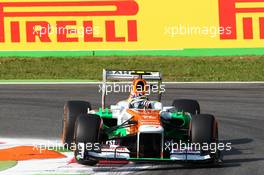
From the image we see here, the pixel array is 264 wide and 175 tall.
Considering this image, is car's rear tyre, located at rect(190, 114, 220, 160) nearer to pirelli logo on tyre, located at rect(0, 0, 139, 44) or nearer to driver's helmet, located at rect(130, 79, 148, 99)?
driver's helmet, located at rect(130, 79, 148, 99)

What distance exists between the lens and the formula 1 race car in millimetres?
10086

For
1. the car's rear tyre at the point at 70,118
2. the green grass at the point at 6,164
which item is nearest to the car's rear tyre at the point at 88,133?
the green grass at the point at 6,164

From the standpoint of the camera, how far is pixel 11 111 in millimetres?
15984

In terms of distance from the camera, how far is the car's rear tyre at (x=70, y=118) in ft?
37.4

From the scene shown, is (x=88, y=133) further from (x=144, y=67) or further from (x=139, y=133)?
(x=144, y=67)

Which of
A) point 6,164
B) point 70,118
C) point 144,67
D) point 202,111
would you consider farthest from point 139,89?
point 144,67

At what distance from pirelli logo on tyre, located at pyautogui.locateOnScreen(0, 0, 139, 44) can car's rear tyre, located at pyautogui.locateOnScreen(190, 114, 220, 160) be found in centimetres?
1482

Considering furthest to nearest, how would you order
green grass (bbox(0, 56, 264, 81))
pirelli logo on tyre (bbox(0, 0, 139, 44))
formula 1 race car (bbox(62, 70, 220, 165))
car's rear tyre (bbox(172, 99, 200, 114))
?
1. pirelli logo on tyre (bbox(0, 0, 139, 44))
2. green grass (bbox(0, 56, 264, 81))
3. car's rear tyre (bbox(172, 99, 200, 114))
4. formula 1 race car (bbox(62, 70, 220, 165))

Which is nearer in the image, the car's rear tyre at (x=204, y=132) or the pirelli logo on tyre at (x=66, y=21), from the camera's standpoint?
the car's rear tyre at (x=204, y=132)

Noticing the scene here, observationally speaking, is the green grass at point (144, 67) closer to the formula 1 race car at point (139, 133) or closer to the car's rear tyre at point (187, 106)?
the car's rear tyre at point (187, 106)

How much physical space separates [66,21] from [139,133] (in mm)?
15562

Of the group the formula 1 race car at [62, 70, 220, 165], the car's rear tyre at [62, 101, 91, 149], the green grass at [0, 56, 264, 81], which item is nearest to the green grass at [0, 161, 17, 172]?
the formula 1 race car at [62, 70, 220, 165]

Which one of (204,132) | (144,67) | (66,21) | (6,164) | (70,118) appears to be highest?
(66,21)

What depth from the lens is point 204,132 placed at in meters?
10.5
